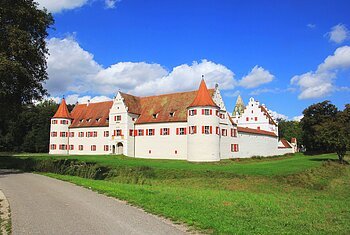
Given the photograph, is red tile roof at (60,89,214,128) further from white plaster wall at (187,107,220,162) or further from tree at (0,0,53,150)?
tree at (0,0,53,150)

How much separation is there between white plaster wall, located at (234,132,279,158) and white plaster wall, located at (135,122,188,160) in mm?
8367

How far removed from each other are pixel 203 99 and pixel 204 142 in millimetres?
5760

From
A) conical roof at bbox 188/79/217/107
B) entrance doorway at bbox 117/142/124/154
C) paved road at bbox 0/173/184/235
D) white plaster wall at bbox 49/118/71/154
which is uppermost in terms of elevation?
conical roof at bbox 188/79/217/107

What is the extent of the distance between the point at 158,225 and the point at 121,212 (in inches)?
78.0

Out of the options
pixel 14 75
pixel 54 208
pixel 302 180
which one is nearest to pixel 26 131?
pixel 14 75

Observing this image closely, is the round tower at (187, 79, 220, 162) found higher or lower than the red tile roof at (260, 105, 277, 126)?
lower

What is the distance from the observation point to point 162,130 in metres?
50.0

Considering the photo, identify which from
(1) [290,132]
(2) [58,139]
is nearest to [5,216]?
(2) [58,139]

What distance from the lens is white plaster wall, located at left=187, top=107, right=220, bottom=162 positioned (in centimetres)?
4391

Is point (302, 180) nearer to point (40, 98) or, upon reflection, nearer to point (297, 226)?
point (297, 226)

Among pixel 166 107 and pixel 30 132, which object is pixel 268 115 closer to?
pixel 166 107

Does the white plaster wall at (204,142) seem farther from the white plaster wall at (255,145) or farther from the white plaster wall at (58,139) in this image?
the white plaster wall at (58,139)

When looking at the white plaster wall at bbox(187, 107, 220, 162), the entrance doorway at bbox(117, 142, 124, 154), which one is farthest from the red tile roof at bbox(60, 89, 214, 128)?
the entrance doorway at bbox(117, 142, 124, 154)

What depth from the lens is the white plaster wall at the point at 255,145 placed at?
5094cm
